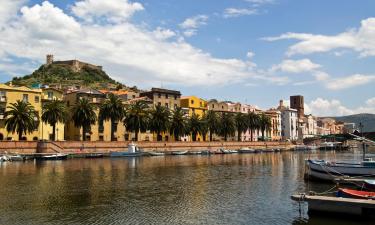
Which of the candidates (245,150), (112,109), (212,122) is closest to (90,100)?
(112,109)

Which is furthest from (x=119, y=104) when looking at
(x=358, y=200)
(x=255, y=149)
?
(x=358, y=200)

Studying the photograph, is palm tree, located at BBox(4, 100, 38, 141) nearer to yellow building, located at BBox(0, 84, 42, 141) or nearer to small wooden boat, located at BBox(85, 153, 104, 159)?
yellow building, located at BBox(0, 84, 42, 141)

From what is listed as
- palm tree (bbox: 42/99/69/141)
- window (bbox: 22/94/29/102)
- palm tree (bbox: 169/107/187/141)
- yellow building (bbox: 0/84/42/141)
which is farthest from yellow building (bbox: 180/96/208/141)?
palm tree (bbox: 42/99/69/141)

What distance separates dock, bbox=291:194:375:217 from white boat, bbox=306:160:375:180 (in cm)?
1867

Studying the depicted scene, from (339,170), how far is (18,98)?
3461 inches

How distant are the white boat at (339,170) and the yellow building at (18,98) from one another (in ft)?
265

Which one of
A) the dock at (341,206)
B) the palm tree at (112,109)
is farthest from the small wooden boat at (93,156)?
the dock at (341,206)

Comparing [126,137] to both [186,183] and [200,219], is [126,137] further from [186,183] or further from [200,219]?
[200,219]

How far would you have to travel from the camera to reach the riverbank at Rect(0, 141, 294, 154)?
9531 cm

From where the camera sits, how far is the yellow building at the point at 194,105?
160m

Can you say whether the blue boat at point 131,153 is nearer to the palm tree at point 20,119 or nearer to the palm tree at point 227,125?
the palm tree at point 20,119

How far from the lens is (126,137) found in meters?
136

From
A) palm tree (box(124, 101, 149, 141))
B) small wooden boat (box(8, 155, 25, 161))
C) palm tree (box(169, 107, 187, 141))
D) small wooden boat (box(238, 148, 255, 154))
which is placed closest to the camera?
small wooden boat (box(8, 155, 25, 161))

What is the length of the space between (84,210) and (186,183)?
18.1 m
